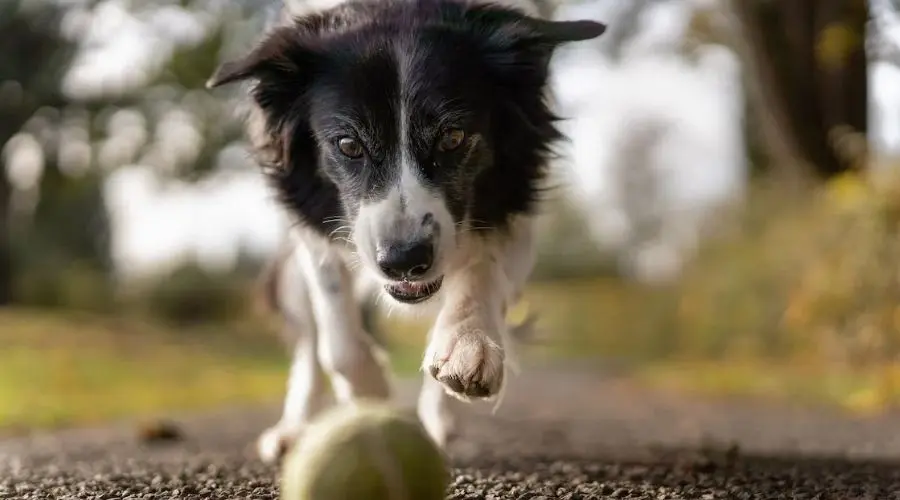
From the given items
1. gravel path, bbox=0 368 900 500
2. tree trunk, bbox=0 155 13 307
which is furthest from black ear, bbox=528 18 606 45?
tree trunk, bbox=0 155 13 307

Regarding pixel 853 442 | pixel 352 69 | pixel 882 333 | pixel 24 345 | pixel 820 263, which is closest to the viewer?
pixel 352 69

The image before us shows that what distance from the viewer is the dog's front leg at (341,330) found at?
3.72 meters

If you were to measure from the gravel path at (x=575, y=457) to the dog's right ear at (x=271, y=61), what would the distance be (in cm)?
146

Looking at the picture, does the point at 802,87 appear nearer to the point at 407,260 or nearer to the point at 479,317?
the point at 479,317

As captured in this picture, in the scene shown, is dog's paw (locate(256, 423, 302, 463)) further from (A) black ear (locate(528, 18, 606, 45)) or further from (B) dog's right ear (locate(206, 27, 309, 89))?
(A) black ear (locate(528, 18, 606, 45))

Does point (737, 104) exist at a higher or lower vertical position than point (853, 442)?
higher

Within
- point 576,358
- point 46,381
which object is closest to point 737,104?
point 576,358

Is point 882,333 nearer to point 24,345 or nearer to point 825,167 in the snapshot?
point 825,167

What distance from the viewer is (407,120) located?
3066mm

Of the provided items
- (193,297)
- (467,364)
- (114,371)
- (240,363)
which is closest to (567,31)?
(467,364)

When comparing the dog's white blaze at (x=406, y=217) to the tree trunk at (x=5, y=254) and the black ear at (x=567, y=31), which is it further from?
the tree trunk at (x=5, y=254)

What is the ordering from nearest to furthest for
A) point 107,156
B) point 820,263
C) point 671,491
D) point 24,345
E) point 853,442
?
point 671,491
point 853,442
point 820,263
point 24,345
point 107,156

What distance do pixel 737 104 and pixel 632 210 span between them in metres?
3.17

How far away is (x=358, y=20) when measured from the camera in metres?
3.53
